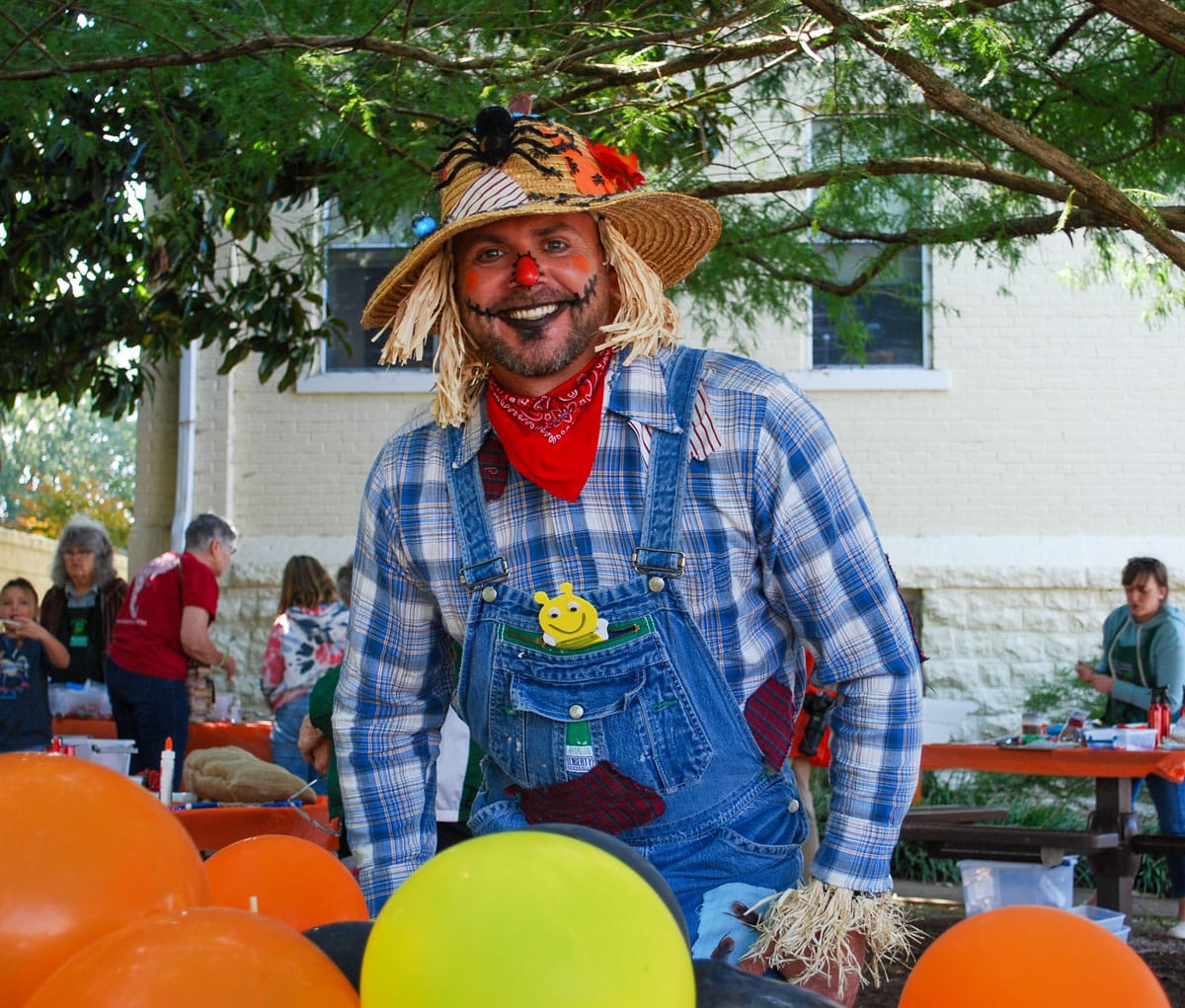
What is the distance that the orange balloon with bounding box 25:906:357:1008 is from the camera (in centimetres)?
137

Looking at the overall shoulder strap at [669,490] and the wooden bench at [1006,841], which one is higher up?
the overall shoulder strap at [669,490]

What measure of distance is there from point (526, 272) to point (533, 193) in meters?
0.14

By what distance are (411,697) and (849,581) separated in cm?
83

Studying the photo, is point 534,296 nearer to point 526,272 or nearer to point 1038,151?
point 526,272

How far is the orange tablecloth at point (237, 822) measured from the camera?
4.78 meters

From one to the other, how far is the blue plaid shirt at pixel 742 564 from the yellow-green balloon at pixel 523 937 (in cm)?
90

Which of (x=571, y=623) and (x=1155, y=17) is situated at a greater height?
(x=1155, y=17)

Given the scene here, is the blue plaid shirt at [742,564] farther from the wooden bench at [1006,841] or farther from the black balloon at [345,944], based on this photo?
the wooden bench at [1006,841]

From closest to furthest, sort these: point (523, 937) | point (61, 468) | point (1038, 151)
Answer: point (523, 937) → point (1038, 151) → point (61, 468)

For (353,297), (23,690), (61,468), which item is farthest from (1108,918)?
(61,468)

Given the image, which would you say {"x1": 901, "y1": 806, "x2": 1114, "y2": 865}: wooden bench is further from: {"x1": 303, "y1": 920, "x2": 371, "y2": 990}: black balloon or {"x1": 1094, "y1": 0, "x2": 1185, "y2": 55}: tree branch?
{"x1": 303, "y1": 920, "x2": 371, "y2": 990}: black balloon

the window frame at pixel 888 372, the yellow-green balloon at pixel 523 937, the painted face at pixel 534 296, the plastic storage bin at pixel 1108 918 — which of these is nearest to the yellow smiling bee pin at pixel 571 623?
the painted face at pixel 534 296

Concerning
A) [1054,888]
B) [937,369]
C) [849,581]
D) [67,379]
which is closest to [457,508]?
[849,581]

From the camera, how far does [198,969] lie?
4.55ft
